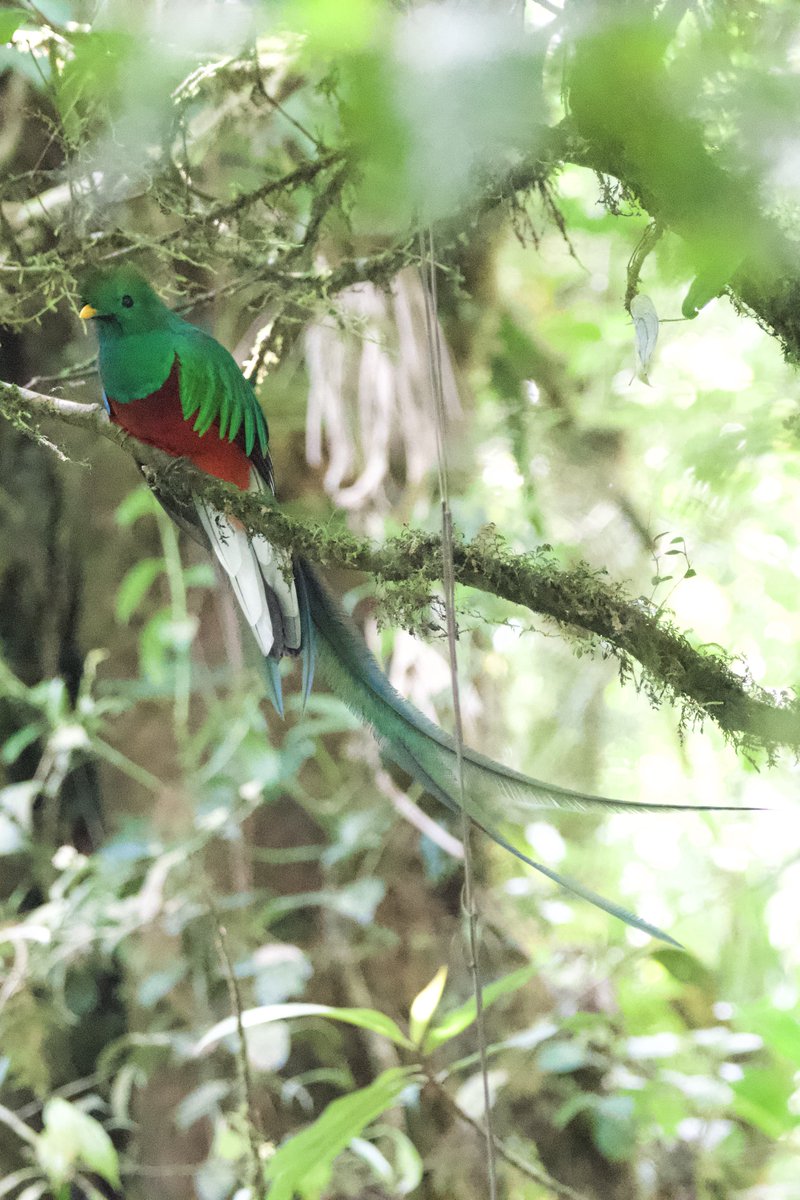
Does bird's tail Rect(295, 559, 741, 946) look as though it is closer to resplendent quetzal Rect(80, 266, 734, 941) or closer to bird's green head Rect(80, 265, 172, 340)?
resplendent quetzal Rect(80, 266, 734, 941)

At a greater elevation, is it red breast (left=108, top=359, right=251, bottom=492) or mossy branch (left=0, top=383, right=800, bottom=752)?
red breast (left=108, top=359, right=251, bottom=492)

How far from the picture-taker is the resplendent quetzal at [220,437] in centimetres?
91

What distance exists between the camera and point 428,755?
2.66ft

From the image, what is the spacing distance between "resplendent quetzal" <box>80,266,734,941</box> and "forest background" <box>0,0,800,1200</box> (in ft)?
0.34

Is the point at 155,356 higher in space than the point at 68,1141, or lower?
higher

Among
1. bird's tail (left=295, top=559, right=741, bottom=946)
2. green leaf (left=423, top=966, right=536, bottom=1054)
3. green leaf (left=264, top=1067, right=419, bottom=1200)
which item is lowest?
green leaf (left=264, top=1067, right=419, bottom=1200)

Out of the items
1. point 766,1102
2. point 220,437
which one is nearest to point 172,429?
point 220,437

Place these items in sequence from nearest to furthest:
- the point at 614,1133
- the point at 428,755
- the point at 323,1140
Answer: the point at 428,755 → the point at 323,1140 → the point at 614,1133

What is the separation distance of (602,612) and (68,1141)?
4.25 ft

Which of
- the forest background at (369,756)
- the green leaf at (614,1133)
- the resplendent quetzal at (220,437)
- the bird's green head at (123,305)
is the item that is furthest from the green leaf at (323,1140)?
the bird's green head at (123,305)

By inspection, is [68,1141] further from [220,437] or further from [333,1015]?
[220,437]

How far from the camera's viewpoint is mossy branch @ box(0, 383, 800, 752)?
71cm

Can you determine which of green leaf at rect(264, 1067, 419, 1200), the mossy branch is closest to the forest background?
green leaf at rect(264, 1067, 419, 1200)

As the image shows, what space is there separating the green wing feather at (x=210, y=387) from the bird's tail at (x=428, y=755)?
0.16 metres
